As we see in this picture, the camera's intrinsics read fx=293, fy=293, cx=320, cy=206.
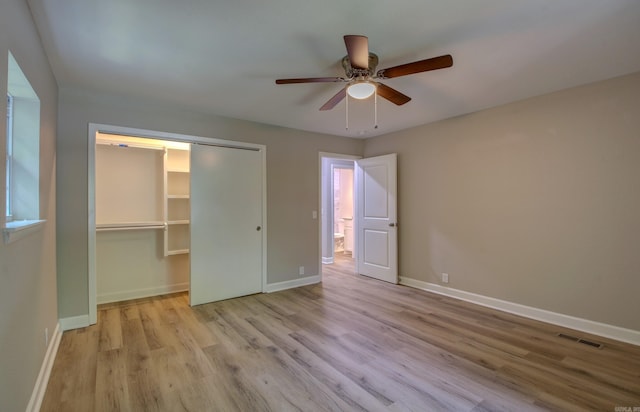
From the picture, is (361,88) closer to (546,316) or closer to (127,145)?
(546,316)

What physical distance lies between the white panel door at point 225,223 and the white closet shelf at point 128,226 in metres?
0.75

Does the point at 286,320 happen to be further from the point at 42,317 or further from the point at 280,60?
the point at 280,60

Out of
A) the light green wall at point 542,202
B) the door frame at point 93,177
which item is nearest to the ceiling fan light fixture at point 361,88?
the light green wall at point 542,202

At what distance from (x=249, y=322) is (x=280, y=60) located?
2.57 m

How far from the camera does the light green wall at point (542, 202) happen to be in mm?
2693

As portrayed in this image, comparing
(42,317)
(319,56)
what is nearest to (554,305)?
(319,56)

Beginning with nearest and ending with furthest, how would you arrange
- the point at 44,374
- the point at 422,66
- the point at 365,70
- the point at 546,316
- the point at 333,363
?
the point at 422,66 < the point at 44,374 < the point at 365,70 < the point at 333,363 < the point at 546,316

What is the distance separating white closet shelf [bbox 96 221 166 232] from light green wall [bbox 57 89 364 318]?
2.31 ft

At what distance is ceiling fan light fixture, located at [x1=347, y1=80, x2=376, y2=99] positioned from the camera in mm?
2223

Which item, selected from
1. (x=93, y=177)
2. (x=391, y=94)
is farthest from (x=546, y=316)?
(x=93, y=177)

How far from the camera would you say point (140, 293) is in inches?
157

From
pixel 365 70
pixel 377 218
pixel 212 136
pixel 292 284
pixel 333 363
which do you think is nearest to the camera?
pixel 365 70

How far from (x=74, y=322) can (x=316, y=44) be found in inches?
138

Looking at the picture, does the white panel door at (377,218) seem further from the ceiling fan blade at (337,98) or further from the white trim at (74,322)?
the white trim at (74,322)
